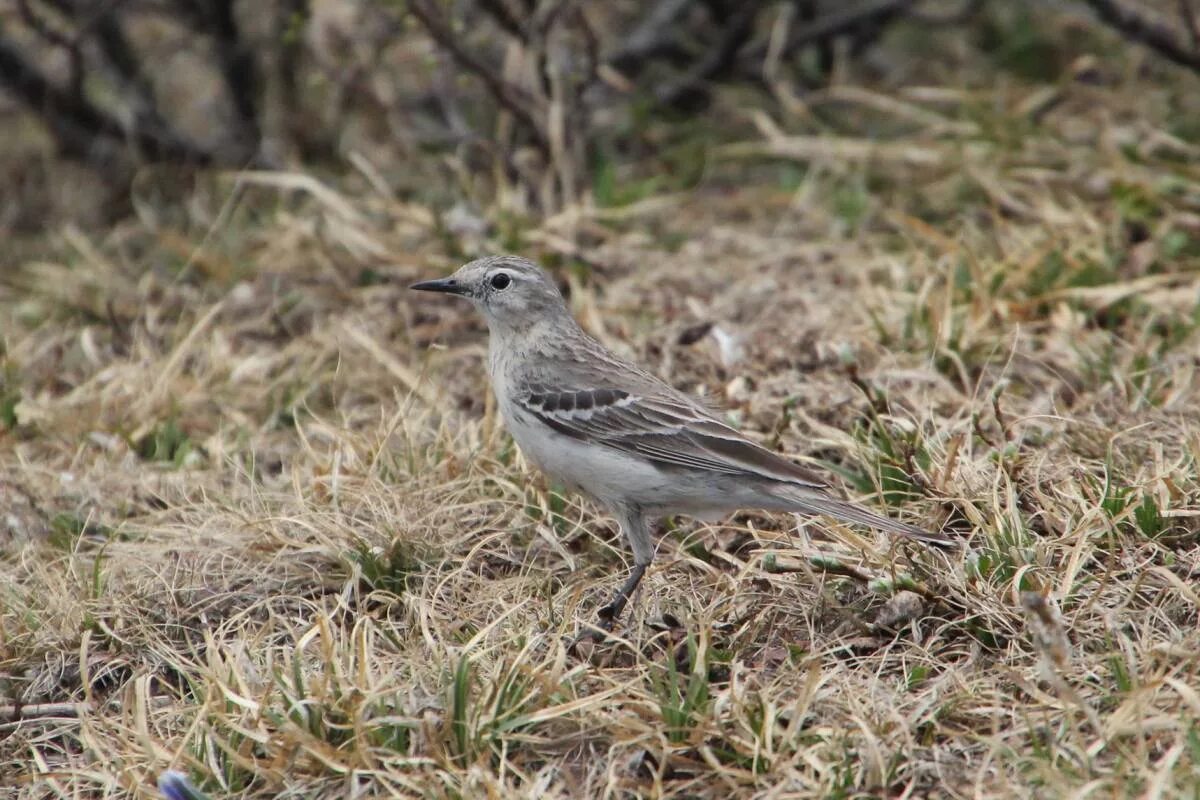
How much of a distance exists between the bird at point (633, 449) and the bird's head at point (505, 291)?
9cm

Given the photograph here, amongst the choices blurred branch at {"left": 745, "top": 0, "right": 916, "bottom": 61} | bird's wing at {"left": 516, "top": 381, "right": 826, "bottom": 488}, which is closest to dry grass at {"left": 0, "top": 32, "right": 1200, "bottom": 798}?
bird's wing at {"left": 516, "top": 381, "right": 826, "bottom": 488}

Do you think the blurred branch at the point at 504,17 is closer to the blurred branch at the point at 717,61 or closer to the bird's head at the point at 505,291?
the blurred branch at the point at 717,61

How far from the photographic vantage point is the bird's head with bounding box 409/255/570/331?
6492mm

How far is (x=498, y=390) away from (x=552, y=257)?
2.55 m

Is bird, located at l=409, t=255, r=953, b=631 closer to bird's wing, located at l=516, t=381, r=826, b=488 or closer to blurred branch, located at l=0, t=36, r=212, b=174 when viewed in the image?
bird's wing, located at l=516, t=381, r=826, b=488

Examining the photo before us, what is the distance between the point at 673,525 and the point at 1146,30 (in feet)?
16.3

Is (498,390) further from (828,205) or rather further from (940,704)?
(828,205)

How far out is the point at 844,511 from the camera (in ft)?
17.6

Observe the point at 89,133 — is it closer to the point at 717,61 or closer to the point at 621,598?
the point at 717,61

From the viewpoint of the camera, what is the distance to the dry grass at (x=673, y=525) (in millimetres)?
4680

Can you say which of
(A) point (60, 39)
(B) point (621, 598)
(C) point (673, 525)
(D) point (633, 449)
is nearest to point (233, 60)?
(A) point (60, 39)

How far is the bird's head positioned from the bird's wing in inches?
20.8

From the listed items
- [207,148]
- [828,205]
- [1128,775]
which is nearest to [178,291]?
[207,148]

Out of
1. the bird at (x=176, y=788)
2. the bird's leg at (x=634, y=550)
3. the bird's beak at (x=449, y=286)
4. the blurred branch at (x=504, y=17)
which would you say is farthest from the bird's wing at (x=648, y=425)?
the blurred branch at (x=504, y=17)
